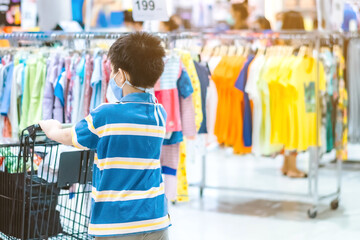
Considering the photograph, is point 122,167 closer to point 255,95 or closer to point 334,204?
point 255,95

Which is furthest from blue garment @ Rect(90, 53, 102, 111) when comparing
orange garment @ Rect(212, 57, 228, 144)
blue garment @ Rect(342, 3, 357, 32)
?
blue garment @ Rect(342, 3, 357, 32)

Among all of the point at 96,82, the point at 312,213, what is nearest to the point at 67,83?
the point at 96,82

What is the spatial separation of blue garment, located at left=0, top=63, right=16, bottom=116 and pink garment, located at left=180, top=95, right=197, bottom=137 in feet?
3.86

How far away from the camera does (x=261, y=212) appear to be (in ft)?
17.2

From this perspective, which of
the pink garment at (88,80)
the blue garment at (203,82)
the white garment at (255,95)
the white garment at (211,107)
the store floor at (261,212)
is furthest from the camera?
the white garment at (255,95)

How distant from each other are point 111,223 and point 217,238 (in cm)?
239

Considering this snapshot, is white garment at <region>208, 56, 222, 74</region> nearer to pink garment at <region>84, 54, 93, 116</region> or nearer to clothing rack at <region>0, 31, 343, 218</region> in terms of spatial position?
clothing rack at <region>0, 31, 343, 218</region>

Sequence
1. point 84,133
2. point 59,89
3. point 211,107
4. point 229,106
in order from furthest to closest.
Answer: point 229,106
point 211,107
point 59,89
point 84,133

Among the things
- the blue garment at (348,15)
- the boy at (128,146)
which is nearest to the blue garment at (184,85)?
the boy at (128,146)

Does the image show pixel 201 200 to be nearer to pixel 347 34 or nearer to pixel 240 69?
pixel 240 69

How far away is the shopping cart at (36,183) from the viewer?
244 cm

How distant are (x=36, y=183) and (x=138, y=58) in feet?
2.52

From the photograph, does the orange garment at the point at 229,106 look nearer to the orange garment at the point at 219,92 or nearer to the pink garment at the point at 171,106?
the orange garment at the point at 219,92

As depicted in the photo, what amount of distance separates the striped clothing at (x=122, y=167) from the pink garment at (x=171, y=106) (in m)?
1.51
